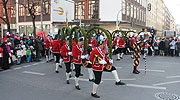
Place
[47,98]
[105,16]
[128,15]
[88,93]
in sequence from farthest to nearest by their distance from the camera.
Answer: [128,15]
[105,16]
[88,93]
[47,98]

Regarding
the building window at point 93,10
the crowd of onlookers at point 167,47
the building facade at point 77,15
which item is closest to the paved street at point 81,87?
the crowd of onlookers at point 167,47

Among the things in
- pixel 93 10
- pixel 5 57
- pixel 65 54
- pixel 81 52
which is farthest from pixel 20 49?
pixel 93 10

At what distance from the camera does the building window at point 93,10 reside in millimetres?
39281

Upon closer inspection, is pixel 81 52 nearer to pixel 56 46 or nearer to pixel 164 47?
pixel 56 46

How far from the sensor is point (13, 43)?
43.8 feet

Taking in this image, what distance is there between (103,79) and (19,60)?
743cm

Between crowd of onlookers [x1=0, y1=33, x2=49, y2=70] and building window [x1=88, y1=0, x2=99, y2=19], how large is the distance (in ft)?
79.8

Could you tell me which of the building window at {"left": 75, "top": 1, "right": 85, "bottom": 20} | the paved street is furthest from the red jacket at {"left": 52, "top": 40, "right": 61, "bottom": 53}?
the building window at {"left": 75, "top": 1, "right": 85, "bottom": 20}

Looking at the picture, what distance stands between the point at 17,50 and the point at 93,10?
2801cm

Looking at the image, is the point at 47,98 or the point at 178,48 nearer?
the point at 47,98

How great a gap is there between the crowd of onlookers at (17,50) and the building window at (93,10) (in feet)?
79.8

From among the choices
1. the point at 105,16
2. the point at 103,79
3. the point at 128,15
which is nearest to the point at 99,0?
the point at 105,16

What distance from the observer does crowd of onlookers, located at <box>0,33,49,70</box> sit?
37.9 ft

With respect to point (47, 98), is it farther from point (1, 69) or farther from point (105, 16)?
point (105, 16)
